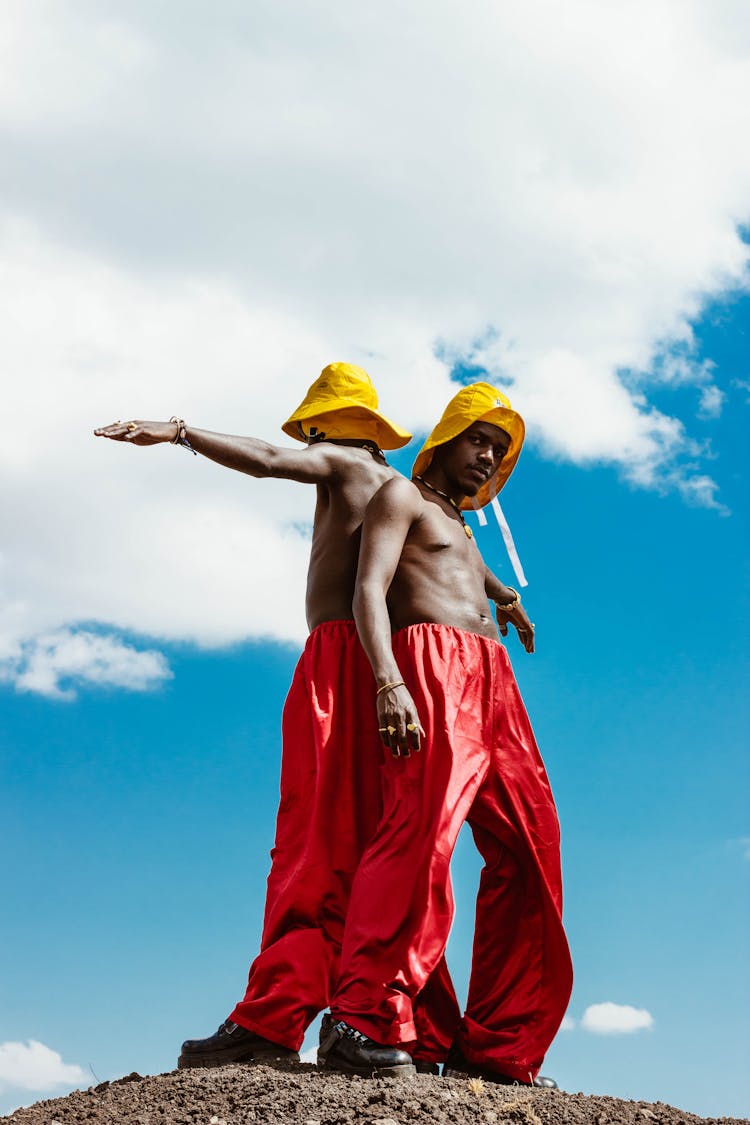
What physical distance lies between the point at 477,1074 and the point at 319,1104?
109 cm

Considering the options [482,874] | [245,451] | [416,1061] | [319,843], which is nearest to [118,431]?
[245,451]

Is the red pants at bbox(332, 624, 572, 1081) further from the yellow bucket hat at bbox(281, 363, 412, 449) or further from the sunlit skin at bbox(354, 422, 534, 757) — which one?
the yellow bucket hat at bbox(281, 363, 412, 449)

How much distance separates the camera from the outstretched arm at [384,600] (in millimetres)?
4754

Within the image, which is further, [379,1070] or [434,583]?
[434,583]

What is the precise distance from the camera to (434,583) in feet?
17.2

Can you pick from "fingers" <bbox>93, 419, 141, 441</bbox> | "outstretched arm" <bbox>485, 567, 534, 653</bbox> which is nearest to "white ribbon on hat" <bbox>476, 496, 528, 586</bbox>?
"outstretched arm" <bbox>485, 567, 534, 653</bbox>

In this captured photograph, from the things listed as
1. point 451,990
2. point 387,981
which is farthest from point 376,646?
point 451,990

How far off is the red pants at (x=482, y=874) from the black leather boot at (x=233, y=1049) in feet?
1.28

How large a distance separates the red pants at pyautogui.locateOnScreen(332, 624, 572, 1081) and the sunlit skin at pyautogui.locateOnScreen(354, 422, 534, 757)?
0.14 m

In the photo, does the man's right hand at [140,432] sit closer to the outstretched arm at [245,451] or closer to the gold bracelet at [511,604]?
the outstretched arm at [245,451]

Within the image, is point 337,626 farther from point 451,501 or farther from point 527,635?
point 527,635

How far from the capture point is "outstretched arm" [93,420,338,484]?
481 cm

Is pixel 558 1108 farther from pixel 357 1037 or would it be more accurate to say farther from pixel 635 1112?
pixel 357 1037

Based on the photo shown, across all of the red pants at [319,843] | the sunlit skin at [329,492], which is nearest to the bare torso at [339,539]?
the sunlit skin at [329,492]
